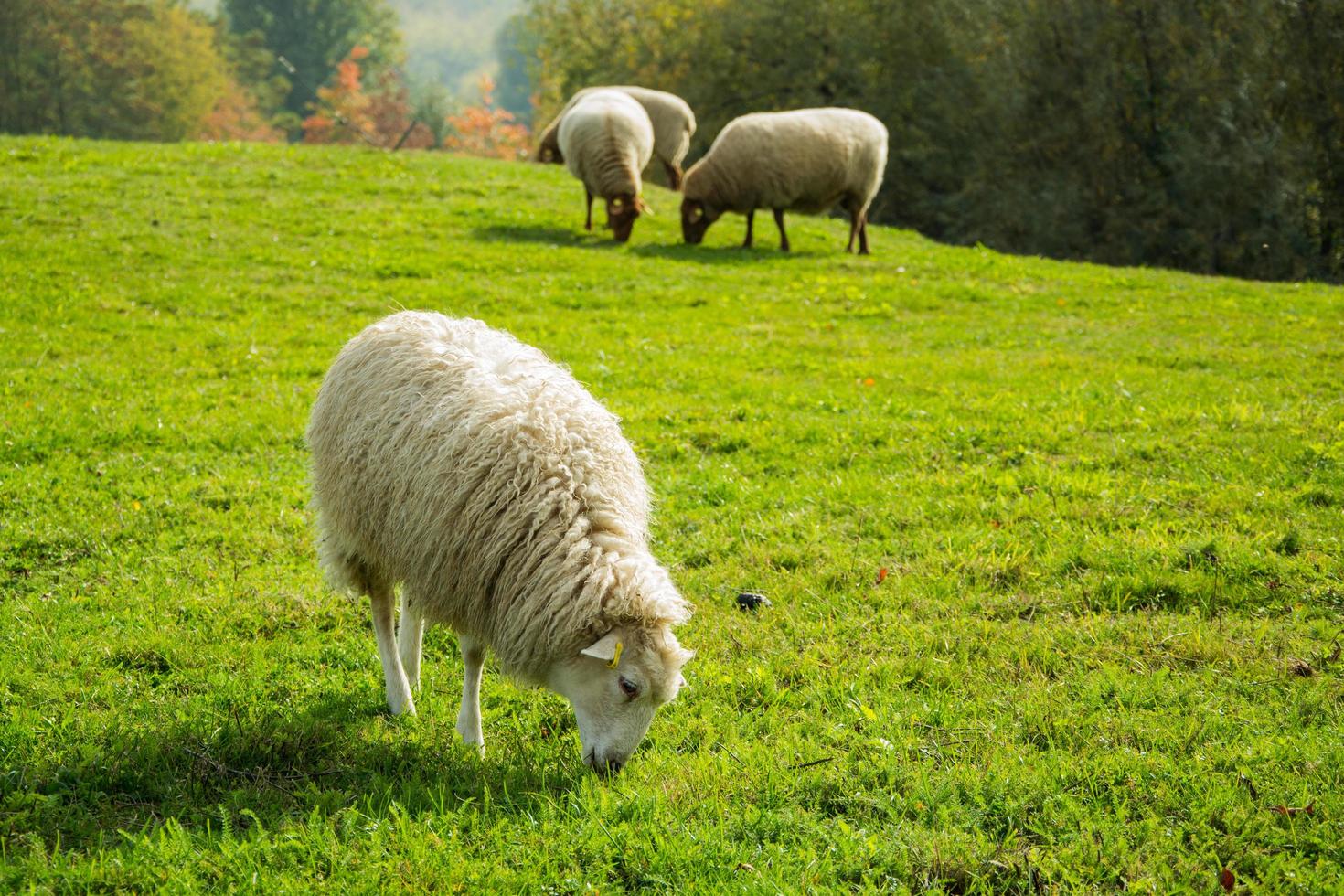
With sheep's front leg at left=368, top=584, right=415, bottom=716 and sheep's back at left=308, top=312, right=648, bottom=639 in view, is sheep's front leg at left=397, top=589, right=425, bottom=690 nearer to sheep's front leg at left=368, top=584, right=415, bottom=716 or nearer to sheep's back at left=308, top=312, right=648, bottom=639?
sheep's front leg at left=368, top=584, right=415, bottom=716

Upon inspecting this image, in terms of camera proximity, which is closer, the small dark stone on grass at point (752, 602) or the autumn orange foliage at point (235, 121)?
the small dark stone on grass at point (752, 602)

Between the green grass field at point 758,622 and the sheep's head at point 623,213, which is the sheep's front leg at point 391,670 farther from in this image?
the sheep's head at point 623,213

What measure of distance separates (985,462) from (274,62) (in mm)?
74638

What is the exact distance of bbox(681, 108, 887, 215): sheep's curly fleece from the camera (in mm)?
17547

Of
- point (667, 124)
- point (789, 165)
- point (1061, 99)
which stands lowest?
point (789, 165)

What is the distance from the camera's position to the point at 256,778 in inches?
167

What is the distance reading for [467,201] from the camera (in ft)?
60.6

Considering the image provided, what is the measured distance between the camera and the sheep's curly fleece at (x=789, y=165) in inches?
691

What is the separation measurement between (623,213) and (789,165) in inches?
118

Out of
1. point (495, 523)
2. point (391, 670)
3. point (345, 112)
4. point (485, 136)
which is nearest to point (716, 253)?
point (391, 670)

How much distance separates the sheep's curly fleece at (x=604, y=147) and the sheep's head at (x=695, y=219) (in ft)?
3.11

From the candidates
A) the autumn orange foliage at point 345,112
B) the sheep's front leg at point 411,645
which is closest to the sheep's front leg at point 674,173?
the sheep's front leg at point 411,645

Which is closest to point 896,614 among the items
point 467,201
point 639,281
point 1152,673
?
point 1152,673

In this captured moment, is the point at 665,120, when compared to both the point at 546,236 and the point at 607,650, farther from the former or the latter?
the point at 607,650
